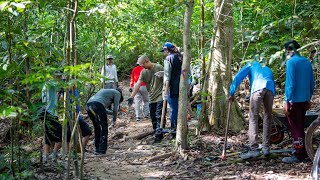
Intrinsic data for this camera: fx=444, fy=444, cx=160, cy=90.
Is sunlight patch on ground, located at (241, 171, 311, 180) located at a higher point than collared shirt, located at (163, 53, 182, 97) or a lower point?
lower

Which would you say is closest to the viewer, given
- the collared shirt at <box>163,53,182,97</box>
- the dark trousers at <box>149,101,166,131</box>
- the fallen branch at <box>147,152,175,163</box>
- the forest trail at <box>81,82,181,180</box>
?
the forest trail at <box>81,82,181,180</box>

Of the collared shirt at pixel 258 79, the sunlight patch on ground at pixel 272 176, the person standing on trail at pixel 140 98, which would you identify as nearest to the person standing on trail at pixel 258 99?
the collared shirt at pixel 258 79

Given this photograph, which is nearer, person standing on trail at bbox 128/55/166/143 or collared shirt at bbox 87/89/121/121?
collared shirt at bbox 87/89/121/121

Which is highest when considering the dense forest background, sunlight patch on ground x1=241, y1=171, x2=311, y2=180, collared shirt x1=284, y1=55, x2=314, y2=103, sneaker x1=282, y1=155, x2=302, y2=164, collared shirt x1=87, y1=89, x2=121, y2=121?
the dense forest background

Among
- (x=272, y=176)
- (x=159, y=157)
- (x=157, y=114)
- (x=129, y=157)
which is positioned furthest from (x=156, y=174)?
(x=157, y=114)

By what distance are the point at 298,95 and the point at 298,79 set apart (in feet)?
0.77

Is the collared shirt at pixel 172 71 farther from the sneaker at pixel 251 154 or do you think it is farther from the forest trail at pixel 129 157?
the sneaker at pixel 251 154

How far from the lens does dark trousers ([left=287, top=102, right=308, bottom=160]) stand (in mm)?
6548

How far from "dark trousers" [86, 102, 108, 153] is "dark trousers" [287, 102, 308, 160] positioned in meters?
3.38

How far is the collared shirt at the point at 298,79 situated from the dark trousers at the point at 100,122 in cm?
338

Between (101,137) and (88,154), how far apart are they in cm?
54

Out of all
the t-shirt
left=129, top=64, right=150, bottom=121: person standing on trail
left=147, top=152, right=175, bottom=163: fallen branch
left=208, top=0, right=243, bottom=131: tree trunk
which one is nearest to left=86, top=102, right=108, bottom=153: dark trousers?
left=147, top=152, right=175, bottom=163: fallen branch

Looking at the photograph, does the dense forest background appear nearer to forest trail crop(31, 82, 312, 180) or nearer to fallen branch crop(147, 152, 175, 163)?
forest trail crop(31, 82, 312, 180)

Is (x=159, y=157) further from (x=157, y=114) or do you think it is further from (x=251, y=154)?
(x=157, y=114)
